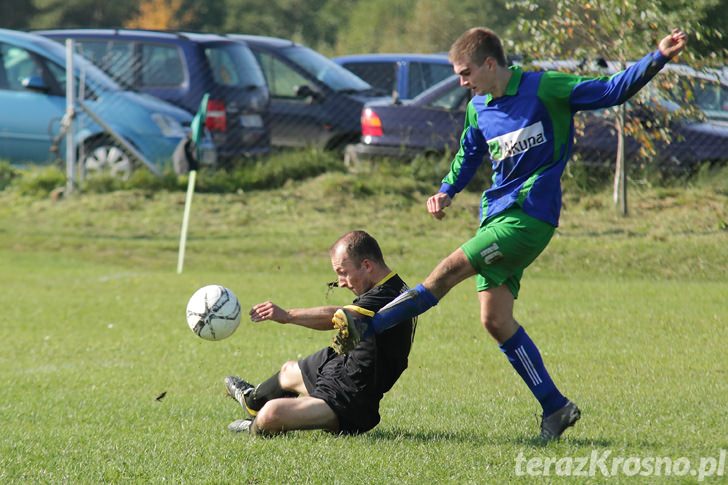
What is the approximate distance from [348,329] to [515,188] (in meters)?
1.12

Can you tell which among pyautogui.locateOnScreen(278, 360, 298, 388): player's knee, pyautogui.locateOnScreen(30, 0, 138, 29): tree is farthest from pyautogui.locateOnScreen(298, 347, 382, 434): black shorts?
pyautogui.locateOnScreen(30, 0, 138, 29): tree

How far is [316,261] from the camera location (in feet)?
46.6

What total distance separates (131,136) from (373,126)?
3380 millimetres

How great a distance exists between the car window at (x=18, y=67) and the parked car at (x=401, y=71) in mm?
5090

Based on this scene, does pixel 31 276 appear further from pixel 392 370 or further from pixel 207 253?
pixel 392 370

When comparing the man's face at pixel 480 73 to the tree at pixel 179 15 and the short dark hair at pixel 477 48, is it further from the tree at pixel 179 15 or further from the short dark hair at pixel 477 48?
the tree at pixel 179 15

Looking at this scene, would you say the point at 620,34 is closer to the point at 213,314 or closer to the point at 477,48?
the point at 477,48

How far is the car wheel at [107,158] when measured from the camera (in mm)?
17094

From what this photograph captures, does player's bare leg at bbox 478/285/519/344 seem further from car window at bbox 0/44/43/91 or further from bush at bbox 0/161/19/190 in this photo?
bush at bbox 0/161/19/190

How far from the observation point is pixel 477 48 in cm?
600

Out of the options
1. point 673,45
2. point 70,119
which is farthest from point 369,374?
point 70,119

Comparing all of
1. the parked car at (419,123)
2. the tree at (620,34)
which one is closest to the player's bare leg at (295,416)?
the tree at (620,34)

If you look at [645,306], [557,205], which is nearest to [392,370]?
[557,205]

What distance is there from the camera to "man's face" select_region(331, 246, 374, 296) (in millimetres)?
6020
